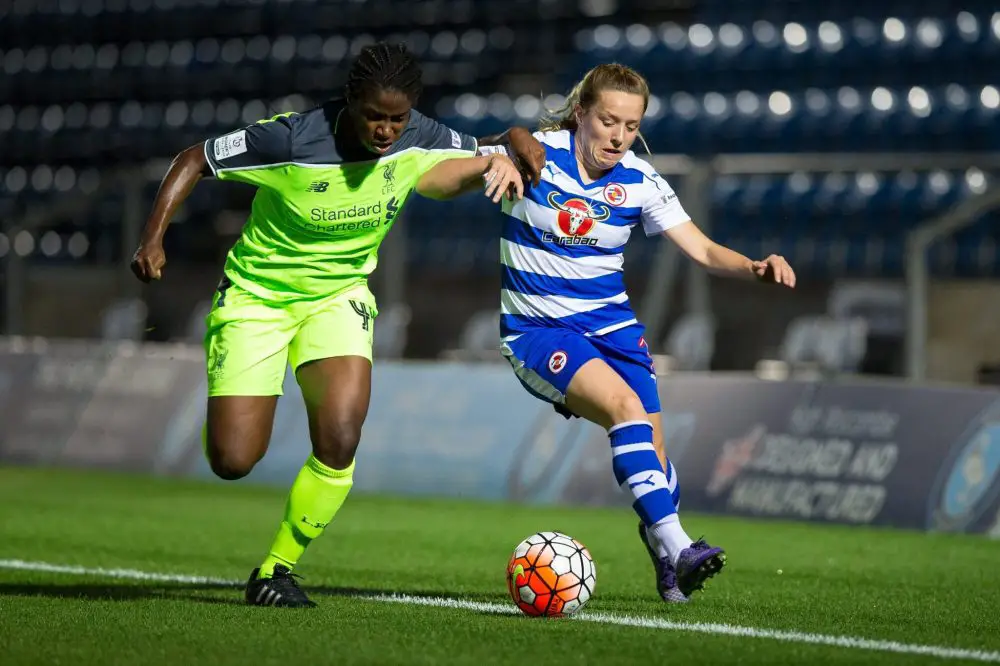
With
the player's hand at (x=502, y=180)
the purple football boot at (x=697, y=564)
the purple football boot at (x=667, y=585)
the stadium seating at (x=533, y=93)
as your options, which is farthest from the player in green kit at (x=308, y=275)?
the stadium seating at (x=533, y=93)

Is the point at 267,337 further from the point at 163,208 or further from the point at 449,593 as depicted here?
the point at 449,593

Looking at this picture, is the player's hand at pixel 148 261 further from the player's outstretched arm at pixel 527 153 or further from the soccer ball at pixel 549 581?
the soccer ball at pixel 549 581

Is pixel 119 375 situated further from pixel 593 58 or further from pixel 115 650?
pixel 115 650

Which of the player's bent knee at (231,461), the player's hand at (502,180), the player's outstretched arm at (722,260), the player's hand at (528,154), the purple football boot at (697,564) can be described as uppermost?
the player's hand at (528,154)

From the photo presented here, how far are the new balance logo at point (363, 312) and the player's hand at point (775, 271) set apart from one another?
59.6 inches

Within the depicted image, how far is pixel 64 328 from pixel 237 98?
228 inches

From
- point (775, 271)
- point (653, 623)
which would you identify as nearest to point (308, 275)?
point (775, 271)

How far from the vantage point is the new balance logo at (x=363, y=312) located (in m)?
6.12

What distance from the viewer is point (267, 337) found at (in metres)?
6.03

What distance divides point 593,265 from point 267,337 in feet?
4.21

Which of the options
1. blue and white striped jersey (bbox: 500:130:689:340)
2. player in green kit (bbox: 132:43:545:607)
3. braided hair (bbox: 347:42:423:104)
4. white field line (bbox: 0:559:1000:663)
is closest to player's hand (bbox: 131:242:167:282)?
player in green kit (bbox: 132:43:545:607)

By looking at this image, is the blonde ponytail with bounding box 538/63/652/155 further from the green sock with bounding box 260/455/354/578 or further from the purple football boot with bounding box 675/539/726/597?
the green sock with bounding box 260/455/354/578

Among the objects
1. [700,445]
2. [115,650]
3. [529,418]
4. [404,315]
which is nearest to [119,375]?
[404,315]

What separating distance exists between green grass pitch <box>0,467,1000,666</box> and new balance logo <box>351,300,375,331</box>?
1064 millimetres
